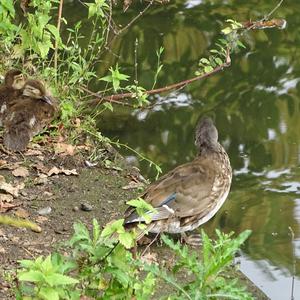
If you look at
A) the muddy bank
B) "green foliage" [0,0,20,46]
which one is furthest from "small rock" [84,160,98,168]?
"green foliage" [0,0,20,46]

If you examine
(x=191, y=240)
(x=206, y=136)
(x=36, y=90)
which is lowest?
(x=191, y=240)

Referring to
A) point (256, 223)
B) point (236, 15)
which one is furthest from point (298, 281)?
point (236, 15)

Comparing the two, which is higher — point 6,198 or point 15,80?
point 15,80

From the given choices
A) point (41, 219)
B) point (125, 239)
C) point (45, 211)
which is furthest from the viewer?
point (45, 211)

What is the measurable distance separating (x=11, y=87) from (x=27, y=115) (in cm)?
36

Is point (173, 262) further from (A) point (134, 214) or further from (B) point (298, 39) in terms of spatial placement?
(B) point (298, 39)

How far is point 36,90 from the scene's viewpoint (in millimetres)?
7035

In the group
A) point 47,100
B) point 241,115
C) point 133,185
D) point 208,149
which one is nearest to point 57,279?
point 208,149

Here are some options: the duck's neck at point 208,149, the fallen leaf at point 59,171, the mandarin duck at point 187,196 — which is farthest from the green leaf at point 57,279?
the fallen leaf at point 59,171

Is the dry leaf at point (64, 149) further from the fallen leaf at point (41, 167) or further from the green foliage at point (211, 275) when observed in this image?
the green foliage at point (211, 275)

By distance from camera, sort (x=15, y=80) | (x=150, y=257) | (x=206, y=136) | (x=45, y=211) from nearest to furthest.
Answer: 1. (x=150, y=257)
2. (x=45, y=211)
3. (x=206, y=136)
4. (x=15, y=80)

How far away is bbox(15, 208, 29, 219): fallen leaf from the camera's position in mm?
5973

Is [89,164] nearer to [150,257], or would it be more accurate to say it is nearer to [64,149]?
[64,149]

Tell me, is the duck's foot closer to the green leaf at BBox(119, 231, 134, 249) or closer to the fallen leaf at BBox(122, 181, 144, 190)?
the fallen leaf at BBox(122, 181, 144, 190)
